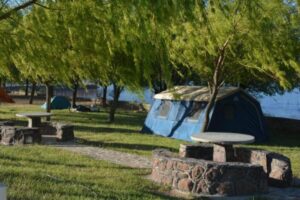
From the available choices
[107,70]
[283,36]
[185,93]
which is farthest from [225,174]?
[185,93]

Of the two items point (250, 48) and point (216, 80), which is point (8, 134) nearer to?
point (216, 80)

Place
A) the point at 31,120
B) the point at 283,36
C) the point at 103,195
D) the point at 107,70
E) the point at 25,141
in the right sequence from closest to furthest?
the point at 107,70
the point at 103,195
the point at 25,141
the point at 283,36
the point at 31,120

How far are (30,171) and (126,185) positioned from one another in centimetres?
184

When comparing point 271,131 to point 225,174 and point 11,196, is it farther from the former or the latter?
point 11,196

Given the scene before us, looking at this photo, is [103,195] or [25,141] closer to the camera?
[103,195]

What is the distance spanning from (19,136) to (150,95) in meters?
5.88

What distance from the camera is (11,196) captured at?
23.3ft

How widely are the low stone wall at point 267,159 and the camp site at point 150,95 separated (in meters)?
0.03

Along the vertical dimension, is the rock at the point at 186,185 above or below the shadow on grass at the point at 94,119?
below

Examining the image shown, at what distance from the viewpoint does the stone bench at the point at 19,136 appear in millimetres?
16016

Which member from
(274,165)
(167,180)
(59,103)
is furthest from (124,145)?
(59,103)

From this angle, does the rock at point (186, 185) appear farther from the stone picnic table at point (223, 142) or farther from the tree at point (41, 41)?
the tree at point (41, 41)

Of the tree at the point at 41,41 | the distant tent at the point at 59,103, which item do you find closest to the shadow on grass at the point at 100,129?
the tree at the point at 41,41

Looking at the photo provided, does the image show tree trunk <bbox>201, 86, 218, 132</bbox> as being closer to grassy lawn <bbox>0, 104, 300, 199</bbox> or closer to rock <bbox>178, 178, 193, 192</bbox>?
grassy lawn <bbox>0, 104, 300, 199</bbox>
